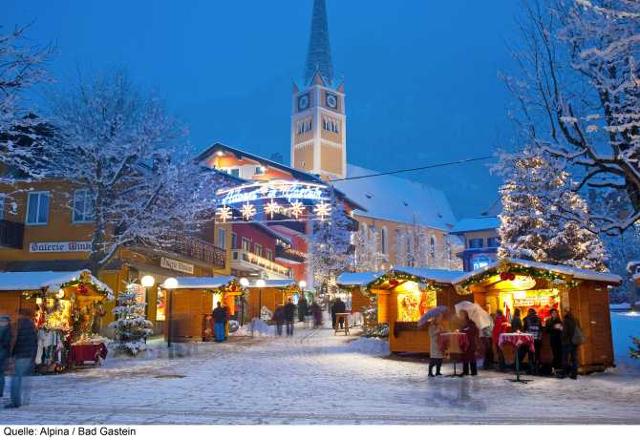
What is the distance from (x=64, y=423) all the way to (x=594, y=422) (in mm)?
7487

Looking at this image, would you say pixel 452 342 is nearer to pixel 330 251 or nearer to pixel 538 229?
pixel 538 229

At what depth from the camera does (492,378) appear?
1393 centimetres

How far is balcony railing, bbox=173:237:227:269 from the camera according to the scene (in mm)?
31805

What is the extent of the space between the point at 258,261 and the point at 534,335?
31.6 metres

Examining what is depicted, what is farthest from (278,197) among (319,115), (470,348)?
(319,115)

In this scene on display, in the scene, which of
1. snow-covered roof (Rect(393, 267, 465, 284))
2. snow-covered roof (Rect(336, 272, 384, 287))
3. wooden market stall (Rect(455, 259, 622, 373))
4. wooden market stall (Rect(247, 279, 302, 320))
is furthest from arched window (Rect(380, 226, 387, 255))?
wooden market stall (Rect(455, 259, 622, 373))

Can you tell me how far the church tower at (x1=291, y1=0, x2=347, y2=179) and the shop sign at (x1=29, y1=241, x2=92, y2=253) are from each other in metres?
73.7

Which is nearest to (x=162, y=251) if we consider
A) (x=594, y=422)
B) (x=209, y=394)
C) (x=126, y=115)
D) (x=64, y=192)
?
(x=64, y=192)

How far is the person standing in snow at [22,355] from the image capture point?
383 inches

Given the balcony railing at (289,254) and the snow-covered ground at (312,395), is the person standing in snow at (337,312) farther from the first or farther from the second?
the balcony railing at (289,254)

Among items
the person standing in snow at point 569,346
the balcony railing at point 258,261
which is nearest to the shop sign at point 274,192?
the balcony railing at point 258,261

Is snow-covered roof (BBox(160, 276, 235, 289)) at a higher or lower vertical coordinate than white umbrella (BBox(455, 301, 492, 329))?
higher

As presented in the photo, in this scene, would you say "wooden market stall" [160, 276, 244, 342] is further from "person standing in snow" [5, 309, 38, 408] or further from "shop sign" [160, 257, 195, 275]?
"person standing in snow" [5, 309, 38, 408]
